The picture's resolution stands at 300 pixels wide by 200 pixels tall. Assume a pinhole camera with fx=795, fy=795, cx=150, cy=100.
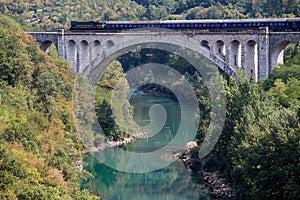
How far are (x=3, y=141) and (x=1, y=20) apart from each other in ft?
67.3

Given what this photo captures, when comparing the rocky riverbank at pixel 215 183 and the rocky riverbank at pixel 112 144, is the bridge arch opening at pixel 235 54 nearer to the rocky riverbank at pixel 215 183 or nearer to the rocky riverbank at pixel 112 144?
the rocky riverbank at pixel 215 183

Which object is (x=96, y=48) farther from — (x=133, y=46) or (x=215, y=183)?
(x=215, y=183)

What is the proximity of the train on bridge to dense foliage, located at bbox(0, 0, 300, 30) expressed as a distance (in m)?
21.7

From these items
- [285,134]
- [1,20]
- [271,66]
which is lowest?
[285,134]

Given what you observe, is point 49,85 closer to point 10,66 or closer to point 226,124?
point 10,66

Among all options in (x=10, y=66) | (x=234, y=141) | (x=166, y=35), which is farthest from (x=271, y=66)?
(x=10, y=66)

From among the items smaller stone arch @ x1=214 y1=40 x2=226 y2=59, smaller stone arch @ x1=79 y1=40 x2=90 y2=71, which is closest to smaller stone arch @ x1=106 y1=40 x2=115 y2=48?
smaller stone arch @ x1=79 y1=40 x2=90 y2=71

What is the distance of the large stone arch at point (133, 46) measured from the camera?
127ft

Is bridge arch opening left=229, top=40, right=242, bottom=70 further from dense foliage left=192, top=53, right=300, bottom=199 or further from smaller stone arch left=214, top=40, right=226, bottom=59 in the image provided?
dense foliage left=192, top=53, right=300, bottom=199

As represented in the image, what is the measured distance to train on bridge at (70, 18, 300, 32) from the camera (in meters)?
37.2

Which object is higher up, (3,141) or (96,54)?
(96,54)

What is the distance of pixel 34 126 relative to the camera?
3098 cm

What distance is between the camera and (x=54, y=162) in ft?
90.7

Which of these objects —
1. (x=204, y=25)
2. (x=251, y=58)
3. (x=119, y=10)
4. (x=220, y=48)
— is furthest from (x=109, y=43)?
(x=119, y=10)
